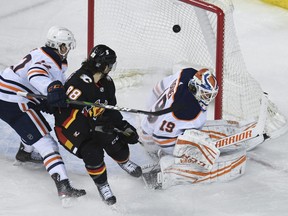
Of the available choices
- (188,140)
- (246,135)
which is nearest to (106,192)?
(188,140)

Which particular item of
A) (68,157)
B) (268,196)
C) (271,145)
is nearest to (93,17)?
(68,157)

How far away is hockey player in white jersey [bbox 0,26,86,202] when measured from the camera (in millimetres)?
4098

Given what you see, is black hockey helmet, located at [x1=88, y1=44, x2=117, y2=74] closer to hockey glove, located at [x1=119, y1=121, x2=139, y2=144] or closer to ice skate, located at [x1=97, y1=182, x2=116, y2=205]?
hockey glove, located at [x1=119, y1=121, x2=139, y2=144]

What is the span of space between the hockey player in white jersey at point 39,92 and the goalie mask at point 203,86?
2.08 feet

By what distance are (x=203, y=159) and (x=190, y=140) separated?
12 cm

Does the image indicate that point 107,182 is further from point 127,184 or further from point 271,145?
point 271,145

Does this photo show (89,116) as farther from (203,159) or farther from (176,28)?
(176,28)

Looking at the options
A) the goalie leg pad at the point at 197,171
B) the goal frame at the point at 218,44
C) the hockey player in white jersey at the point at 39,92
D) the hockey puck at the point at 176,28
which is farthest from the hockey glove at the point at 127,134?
the hockey puck at the point at 176,28

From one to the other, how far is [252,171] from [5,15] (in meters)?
2.79

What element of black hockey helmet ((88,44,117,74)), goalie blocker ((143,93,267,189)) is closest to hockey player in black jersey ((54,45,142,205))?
black hockey helmet ((88,44,117,74))

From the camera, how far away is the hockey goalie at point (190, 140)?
417 centimetres

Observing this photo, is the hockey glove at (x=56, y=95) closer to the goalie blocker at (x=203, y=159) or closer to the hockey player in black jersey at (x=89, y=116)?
the hockey player in black jersey at (x=89, y=116)

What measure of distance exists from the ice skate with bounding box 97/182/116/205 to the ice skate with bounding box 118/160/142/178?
335 mm

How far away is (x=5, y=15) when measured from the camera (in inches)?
256
